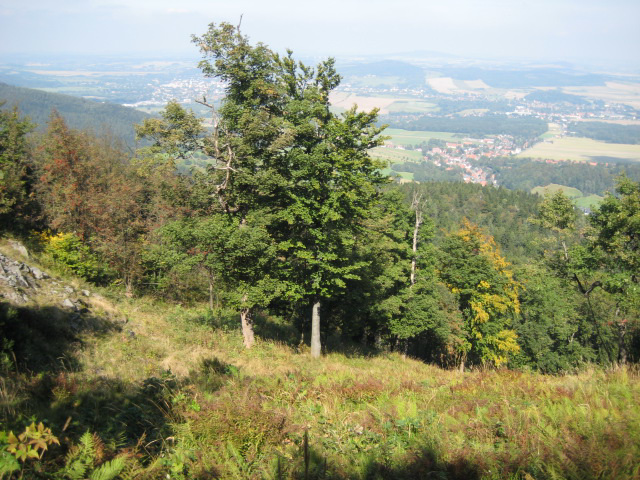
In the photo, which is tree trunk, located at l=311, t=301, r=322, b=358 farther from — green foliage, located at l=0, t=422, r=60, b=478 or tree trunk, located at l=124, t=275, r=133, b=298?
green foliage, located at l=0, t=422, r=60, b=478

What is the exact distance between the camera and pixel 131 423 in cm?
487

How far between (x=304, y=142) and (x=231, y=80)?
3.28m

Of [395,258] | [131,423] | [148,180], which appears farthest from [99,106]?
[131,423]

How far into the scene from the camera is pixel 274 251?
12016mm

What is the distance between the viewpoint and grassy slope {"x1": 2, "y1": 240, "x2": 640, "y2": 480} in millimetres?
3967

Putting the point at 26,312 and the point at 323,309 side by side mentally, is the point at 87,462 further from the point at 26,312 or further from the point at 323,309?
the point at 323,309

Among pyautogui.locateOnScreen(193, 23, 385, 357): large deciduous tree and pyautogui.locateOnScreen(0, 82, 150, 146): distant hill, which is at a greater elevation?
pyautogui.locateOnScreen(0, 82, 150, 146): distant hill

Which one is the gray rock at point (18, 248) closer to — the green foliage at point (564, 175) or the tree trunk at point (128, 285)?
the tree trunk at point (128, 285)

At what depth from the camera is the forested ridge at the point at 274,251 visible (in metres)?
4.87

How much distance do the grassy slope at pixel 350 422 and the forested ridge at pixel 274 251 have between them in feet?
0.15

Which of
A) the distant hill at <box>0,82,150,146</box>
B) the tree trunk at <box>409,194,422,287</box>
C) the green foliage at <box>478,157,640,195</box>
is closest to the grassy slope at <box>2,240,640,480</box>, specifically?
the tree trunk at <box>409,194,422,287</box>

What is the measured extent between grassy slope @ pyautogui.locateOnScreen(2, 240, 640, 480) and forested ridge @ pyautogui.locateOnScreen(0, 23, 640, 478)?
0.05 meters

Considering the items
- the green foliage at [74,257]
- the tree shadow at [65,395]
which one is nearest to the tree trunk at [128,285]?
the green foliage at [74,257]

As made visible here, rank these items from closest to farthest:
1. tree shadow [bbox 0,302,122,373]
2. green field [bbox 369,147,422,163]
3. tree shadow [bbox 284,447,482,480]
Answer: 1. tree shadow [bbox 284,447,482,480]
2. tree shadow [bbox 0,302,122,373]
3. green field [bbox 369,147,422,163]
